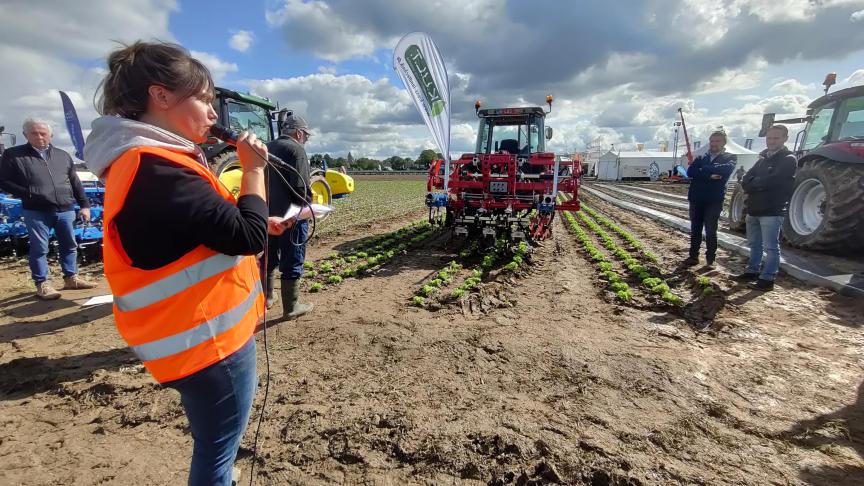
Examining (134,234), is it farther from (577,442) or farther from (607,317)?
(607,317)

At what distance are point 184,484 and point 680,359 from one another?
358 cm

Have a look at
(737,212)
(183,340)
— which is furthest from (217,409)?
(737,212)

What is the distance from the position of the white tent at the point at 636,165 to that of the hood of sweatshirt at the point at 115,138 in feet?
172

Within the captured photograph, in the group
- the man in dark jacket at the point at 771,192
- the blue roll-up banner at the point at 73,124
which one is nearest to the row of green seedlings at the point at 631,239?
the man in dark jacket at the point at 771,192

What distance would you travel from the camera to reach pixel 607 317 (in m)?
4.47

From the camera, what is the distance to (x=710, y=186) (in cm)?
607

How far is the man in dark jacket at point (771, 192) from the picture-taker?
16.8ft

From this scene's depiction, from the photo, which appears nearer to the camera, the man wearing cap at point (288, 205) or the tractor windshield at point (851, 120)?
the man wearing cap at point (288, 205)

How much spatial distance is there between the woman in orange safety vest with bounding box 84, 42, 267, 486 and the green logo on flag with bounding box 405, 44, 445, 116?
7.75m

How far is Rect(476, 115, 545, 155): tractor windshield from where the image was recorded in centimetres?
964

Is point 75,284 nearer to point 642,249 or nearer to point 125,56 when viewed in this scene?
point 125,56

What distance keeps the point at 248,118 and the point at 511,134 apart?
5744 millimetres

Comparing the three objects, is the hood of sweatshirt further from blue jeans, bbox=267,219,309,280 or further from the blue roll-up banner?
the blue roll-up banner

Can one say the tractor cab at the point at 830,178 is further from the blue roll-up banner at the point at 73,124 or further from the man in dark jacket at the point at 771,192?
the blue roll-up banner at the point at 73,124
